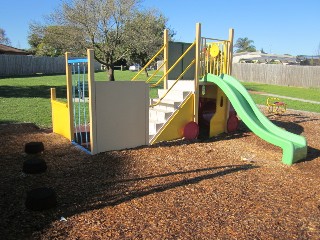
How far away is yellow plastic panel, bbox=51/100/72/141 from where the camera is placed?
23.8 ft

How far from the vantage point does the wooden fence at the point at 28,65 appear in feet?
114

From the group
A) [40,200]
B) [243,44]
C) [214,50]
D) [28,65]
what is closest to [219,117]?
[214,50]

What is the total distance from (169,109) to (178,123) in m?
0.45

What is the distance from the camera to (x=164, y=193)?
14.6ft

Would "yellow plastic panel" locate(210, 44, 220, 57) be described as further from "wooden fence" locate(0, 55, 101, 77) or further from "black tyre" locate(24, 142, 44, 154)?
"wooden fence" locate(0, 55, 101, 77)

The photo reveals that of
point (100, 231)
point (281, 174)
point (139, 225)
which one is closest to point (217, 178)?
point (281, 174)

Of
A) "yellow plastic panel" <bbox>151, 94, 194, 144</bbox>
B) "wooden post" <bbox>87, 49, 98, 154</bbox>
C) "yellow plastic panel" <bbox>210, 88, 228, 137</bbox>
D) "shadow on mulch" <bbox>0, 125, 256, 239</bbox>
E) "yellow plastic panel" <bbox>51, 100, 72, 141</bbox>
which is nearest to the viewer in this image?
"shadow on mulch" <bbox>0, 125, 256, 239</bbox>

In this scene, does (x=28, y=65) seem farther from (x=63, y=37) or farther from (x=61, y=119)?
(x=61, y=119)

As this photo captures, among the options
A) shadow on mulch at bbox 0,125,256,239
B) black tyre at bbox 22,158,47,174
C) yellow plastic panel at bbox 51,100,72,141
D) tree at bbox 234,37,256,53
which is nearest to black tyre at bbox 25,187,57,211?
shadow on mulch at bbox 0,125,256,239

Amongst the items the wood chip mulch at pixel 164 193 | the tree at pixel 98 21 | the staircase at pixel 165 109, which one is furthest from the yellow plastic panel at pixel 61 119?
the tree at pixel 98 21

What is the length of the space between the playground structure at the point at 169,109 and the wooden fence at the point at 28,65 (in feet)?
101

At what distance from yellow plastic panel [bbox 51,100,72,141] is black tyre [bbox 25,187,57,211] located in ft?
11.0

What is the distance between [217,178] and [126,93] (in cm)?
261

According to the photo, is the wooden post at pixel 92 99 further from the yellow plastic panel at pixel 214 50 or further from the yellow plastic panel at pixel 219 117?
the yellow plastic panel at pixel 214 50
